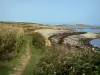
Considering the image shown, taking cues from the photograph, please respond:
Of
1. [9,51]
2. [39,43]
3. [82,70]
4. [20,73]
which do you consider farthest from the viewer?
[39,43]

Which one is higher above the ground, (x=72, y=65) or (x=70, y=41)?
(x=72, y=65)

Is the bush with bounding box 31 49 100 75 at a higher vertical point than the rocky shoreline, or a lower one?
higher

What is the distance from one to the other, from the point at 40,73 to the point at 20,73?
4.85 m

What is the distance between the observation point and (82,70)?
9.41 m

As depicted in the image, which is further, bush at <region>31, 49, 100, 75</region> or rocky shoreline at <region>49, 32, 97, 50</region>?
rocky shoreline at <region>49, 32, 97, 50</region>

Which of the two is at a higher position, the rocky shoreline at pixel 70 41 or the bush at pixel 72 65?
the bush at pixel 72 65

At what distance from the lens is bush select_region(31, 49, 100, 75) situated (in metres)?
9.45

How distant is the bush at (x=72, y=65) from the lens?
31.0ft

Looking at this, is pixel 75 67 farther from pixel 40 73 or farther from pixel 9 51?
pixel 9 51

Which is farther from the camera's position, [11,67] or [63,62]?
[11,67]

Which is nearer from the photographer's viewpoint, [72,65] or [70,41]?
[72,65]

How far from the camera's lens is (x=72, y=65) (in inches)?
396

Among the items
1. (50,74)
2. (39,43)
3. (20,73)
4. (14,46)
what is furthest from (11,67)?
(39,43)

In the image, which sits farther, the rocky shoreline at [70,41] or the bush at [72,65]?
the rocky shoreline at [70,41]
